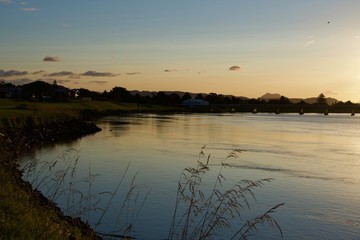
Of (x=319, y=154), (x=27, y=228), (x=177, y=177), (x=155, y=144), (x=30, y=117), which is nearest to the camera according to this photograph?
(x=27, y=228)

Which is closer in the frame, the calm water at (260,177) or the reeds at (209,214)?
the reeds at (209,214)

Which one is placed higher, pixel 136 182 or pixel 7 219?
pixel 7 219

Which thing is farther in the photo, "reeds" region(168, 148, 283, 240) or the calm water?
the calm water

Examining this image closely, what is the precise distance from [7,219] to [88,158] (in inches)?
1102

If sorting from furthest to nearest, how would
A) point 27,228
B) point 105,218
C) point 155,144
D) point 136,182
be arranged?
point 155,144, point 136,182, point 105,218, point 27,228

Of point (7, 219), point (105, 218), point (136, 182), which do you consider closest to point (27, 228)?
point (7, 219)

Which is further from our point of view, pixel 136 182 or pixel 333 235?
pixel 136 182

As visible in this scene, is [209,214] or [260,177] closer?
[209,214]

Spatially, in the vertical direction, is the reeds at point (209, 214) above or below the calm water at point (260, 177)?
above

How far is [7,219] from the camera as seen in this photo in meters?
7.90

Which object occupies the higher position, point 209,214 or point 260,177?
point 209,214

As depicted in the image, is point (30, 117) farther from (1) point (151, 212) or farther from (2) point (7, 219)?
(2) point (7, 219)

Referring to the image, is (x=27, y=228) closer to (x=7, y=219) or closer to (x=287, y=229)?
(x=7, y=219)

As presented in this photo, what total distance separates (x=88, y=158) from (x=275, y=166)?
1432cm
